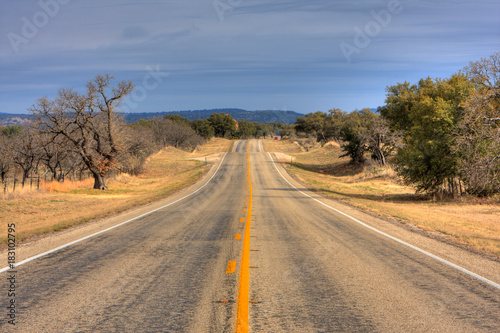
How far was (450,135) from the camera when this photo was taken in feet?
73.2

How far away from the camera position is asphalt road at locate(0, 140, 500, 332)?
4.31 metres

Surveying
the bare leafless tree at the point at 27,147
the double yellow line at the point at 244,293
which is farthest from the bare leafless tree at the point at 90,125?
the double yellow line at the point at 244,293

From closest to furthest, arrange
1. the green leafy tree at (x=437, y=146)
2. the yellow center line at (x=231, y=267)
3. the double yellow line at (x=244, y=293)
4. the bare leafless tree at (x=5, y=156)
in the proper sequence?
the double yellow line at (x=244, y=293), the yellow center line at (x=231, y=267), the green leafy tree at (x=437, y=146), the bare leafless tree at (x=5, y=156)

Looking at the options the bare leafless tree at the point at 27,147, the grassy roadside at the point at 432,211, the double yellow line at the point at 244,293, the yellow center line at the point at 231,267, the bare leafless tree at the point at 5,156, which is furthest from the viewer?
the bare leafless tree at the point at 5,156

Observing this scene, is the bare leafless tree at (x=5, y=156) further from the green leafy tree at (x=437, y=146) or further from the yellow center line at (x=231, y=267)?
the yellow center line at (x=231, y=267)

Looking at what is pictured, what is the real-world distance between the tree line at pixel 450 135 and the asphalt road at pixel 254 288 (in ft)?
32.9

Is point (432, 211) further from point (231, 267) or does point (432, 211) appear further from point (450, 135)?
point (231, 267)

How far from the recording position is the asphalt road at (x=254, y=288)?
431 cm

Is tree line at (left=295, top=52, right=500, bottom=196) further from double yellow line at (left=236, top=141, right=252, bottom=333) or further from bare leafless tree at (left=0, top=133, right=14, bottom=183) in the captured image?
bare leafless tree at (left=0, top=133, right=14, bottom=183)

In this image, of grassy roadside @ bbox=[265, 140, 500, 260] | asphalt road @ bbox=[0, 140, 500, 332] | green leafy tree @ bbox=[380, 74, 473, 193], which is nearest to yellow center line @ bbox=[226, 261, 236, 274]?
asphalt road @ bbox=[0, 140, 500, 332]

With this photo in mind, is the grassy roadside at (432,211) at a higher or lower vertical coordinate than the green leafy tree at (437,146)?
lower

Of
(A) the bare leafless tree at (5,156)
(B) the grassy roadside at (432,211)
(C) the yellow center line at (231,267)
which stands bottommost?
(B) the grassy roadside at (432,211)

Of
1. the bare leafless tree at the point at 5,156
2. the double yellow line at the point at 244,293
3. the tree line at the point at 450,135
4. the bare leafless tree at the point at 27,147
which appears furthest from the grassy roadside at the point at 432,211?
the bare leafless tree at the point at 5,156

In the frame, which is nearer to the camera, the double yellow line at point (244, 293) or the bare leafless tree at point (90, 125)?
the double yellow line at point (244, 293)
